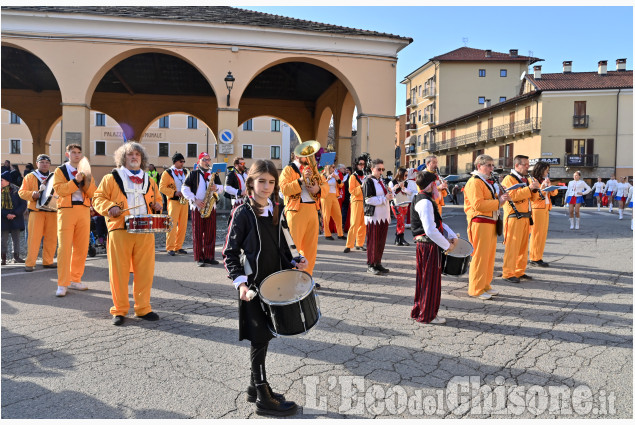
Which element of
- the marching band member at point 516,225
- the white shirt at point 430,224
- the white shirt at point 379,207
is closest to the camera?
the white shirt at point 430,224

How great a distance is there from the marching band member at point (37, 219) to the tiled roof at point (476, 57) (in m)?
55.9

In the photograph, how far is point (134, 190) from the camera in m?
5.17

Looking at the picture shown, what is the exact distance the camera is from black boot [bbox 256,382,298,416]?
3.16 m

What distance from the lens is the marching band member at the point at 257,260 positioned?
3.20m

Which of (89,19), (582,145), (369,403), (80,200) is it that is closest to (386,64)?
(89,19)

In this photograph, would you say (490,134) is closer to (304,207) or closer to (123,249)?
(304,207)

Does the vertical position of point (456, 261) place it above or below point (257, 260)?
below

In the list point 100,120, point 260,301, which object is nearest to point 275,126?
point 100,120

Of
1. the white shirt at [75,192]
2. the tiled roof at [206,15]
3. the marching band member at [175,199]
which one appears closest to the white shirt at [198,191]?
the marching band member at [175,199]

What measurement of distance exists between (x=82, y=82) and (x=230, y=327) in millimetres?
12628

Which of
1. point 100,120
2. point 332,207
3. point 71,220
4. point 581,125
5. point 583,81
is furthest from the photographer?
point 100,120

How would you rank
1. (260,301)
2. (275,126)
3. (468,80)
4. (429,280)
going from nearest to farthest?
(260,301)
(429,280)
(275,126)
(468,80)

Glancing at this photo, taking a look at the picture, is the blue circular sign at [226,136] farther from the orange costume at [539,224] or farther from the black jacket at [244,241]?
the black jacket at [244,241]

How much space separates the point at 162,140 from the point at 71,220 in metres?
44.3
